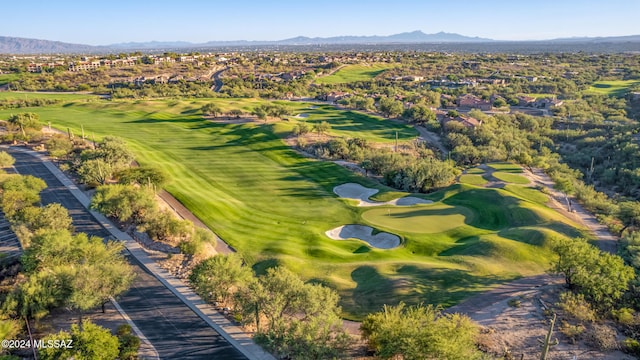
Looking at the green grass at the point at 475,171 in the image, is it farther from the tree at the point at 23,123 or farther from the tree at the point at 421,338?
the tree at the point at 23,123

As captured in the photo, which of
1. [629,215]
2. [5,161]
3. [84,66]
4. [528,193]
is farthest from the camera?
[84,66]

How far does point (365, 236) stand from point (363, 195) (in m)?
11.6

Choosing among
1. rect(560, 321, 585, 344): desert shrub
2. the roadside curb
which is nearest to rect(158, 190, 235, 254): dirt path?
the roadside curb

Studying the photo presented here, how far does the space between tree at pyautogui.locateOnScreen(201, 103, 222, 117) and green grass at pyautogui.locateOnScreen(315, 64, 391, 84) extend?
74.7 metres

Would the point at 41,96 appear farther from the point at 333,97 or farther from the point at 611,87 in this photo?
the point at 611,87

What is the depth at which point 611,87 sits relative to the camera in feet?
424

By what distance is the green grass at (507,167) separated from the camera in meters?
55.9

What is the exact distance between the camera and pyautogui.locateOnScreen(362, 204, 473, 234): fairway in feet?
125

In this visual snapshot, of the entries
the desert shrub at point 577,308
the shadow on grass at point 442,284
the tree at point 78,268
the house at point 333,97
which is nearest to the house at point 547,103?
the house at point 333,97

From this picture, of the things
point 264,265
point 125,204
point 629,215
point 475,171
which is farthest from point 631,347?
point 125,204

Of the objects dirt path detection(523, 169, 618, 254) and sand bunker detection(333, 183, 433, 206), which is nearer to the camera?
dirt path detection(523, 169, 618, 254)

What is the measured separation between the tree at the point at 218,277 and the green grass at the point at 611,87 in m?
130

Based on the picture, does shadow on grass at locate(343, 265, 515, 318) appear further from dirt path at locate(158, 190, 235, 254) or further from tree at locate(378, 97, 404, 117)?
tree at locate(378, 97, 404, 117)

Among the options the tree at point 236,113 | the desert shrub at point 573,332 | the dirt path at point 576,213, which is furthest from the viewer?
the tree at point 236,113
